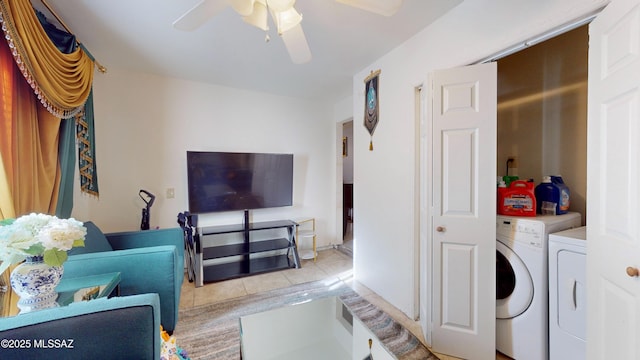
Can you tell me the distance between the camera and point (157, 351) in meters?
0.93

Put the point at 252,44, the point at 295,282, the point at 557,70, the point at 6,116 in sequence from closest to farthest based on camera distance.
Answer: the point at 6,116 → the point at 557,70 → the point at 252,44 → the point at 295,282

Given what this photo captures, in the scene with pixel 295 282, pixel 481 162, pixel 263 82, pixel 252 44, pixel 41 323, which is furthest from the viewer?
pixel 263 82

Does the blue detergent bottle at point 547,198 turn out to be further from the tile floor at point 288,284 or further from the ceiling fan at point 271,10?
the ceiling fan at point 271,10

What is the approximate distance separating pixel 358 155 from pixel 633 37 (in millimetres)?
1921

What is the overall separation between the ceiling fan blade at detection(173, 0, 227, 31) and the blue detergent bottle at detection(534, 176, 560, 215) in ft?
7.44

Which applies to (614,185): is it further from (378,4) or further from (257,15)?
(257,15)

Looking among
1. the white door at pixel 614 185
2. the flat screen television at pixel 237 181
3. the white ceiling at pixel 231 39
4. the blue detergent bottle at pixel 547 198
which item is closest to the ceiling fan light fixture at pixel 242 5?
the white ceiling at pixel 231 39

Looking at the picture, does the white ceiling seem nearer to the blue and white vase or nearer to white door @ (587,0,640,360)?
white door @ (587,0,640,360)

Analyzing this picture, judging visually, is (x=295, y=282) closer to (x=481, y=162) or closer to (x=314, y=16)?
(x=481, y=162)

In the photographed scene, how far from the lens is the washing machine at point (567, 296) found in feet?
3.99

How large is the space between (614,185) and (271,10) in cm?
163

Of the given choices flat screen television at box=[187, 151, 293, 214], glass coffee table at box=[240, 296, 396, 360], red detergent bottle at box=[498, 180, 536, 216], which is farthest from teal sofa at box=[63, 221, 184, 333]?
red detergent bottle at box=[498, 180, 536, 216]

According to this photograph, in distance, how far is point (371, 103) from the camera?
2.39 m

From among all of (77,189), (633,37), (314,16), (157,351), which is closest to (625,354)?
(633,37)
